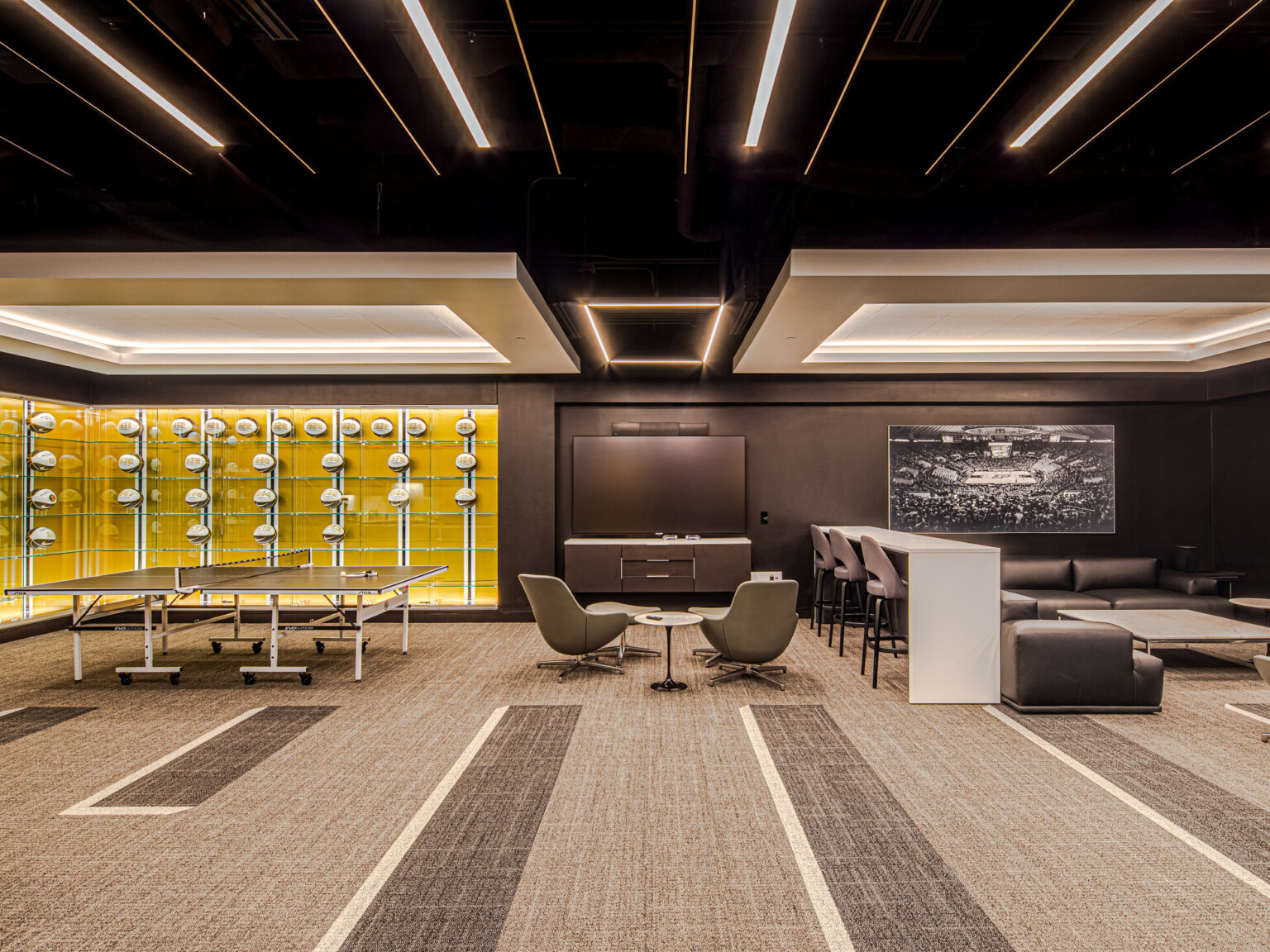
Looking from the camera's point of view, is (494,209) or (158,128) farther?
(494,209)

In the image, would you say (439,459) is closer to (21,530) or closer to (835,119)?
(21,530)

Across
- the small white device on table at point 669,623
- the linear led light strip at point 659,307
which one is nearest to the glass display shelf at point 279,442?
the linear led light strip at point 659,307

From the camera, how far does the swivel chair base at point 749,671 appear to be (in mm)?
4934

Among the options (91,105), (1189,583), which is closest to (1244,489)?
(1189,583)

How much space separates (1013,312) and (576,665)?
5081 mm

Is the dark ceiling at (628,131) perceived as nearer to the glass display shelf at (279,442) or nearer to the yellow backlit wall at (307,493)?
the glass display shelf at (279,442)

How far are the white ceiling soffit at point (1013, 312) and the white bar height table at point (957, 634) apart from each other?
1.94 metres

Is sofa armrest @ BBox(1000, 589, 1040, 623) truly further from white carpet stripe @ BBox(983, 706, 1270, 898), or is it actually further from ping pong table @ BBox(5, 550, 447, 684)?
ping pong table @ BBox(5, 550, 447, 684)

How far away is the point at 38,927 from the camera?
7.07ft

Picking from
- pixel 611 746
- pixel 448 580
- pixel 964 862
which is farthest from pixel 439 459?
pixel 964 862

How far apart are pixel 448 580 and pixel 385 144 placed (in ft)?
18.0

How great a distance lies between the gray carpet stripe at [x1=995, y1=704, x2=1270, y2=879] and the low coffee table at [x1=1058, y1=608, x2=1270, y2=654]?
997mm

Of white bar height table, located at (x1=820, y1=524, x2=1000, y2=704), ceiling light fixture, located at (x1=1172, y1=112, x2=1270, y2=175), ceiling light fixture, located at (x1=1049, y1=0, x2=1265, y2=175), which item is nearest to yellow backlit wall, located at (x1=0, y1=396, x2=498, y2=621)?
white bar height table, located at (x1=820, y1=524, x2=1000, y2=704)

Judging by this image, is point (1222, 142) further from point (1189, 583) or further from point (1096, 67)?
point (1189, 583)
